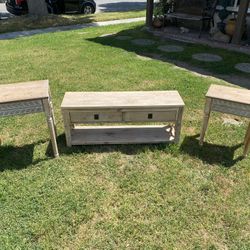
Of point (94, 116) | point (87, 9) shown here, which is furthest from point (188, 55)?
point (87, 9)

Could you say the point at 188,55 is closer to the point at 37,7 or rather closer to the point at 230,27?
the point at 230,27

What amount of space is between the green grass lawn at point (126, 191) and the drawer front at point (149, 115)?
1.58ft

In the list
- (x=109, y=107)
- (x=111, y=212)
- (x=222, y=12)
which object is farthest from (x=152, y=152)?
(x=222, y=12)

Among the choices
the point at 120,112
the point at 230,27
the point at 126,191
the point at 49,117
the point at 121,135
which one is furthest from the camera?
the point at 230,27

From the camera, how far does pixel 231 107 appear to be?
3.62 m

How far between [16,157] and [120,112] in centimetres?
160

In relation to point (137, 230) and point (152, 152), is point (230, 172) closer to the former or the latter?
point (152, 152)

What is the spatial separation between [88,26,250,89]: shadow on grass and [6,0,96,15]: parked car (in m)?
6.01

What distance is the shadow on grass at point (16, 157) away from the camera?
373 centimetres

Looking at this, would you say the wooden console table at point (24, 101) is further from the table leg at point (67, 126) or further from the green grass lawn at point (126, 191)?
the green grass lawn at point (126, 191)

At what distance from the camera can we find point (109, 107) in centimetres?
364

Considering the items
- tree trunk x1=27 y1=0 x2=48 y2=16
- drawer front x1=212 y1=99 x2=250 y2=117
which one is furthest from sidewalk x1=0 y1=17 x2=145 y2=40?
drawer front x1=212 y1=99 x2=250 y2=117

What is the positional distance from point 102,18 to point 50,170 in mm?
12058

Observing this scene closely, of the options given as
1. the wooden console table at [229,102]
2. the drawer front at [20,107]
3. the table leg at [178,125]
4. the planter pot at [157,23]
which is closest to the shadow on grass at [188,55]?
the planter pot at [157,23]
